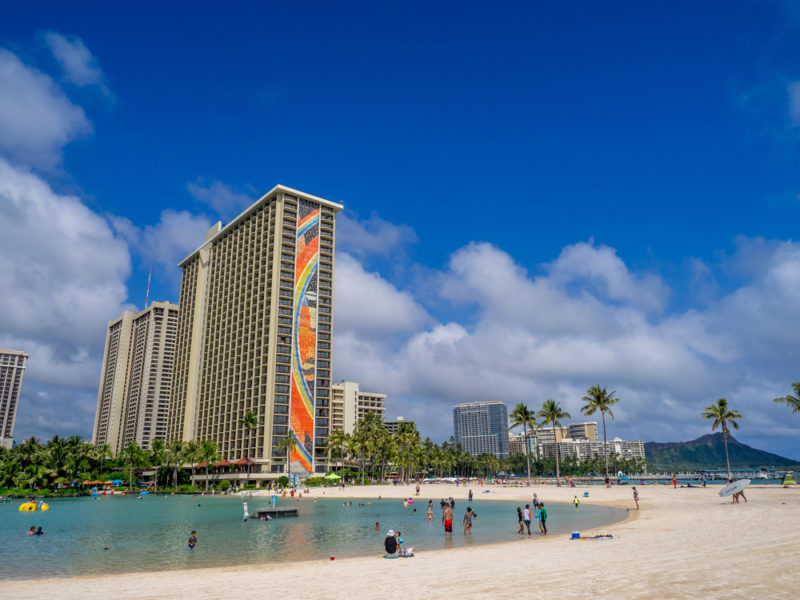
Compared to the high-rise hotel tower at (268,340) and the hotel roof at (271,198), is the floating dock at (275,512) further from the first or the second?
the hotel roof at (271,198)

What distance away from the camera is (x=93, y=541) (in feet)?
120

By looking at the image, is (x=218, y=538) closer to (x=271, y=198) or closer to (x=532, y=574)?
(x=532, y=574)

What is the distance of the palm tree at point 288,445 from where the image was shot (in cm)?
12622

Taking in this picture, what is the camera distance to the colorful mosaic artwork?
13250cm

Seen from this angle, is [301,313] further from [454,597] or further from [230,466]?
[454,597]

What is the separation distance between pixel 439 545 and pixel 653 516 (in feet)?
64.6

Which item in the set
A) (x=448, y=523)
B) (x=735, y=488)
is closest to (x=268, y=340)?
(x=448, y=523)

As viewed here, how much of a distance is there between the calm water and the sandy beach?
13.3 feet

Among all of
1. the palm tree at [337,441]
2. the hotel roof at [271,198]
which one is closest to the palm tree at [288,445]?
the palm tree at [337,441]

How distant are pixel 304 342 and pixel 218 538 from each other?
101345 millimetres

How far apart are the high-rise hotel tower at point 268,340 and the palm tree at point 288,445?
3.96 feet

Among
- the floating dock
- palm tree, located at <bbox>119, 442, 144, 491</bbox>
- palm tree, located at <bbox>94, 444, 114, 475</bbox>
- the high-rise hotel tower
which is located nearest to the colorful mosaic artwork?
the high-rise hotel tower

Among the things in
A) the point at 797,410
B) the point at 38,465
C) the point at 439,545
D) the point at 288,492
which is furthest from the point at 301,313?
the point at 439,545

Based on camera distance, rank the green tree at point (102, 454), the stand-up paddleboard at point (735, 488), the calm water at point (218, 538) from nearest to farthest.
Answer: the calm water at point (218, 538) → the stand-up paddleboard at point (735, 488) → the green tree at point (102, 454)
